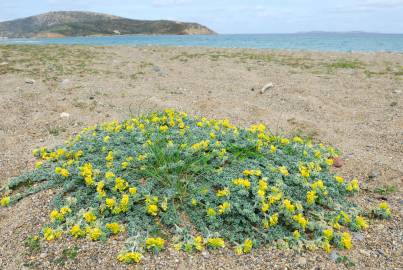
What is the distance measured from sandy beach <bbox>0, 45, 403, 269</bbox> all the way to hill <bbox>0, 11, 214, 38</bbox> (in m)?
104

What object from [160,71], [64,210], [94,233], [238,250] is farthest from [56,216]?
[160,71]

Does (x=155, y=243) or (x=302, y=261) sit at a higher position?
(x=155, y=243)

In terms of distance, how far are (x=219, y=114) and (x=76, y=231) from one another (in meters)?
4.31

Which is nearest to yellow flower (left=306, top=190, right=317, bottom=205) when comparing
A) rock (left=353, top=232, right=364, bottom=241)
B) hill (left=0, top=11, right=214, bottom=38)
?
rock (left=353, top=232, right=364, bottom=241)

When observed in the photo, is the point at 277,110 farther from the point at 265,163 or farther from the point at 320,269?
the point at 320,269

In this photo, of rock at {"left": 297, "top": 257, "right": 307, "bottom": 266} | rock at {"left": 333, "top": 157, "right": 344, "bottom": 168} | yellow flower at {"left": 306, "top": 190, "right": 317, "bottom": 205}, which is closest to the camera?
rock at {"left": 297, "top": 257, "right": 307, "bottom": 266}

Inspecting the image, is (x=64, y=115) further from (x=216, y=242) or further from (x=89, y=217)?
(x=216, y=242)

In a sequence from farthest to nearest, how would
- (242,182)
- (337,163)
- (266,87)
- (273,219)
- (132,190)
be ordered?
(266,87), (337,163), (242,182), (132,190), (273,219)

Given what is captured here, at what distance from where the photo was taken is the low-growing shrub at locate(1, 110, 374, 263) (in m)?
3.07

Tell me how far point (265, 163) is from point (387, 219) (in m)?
1.42

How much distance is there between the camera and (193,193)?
3428 millimetres

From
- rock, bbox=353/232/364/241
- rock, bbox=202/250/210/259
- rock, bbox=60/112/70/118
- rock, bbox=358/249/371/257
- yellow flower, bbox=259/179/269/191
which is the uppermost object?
yellow flower, bbox=259/179/269/191

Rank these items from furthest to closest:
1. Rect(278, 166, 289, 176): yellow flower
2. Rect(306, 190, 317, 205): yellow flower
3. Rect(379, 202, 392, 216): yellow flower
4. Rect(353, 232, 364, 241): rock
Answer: Rect(278, 166, 289, 176): yellow flower, Rect(379, 202, 392, 216): yellow flower, Rect(306, 190, 317, 205): yellow flower, Rect(353, 232, 364, 241): rock

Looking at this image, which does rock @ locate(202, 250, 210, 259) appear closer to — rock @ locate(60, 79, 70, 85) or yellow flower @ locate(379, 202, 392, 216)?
yellow flower @ locate(379, 202, 392, 216)
